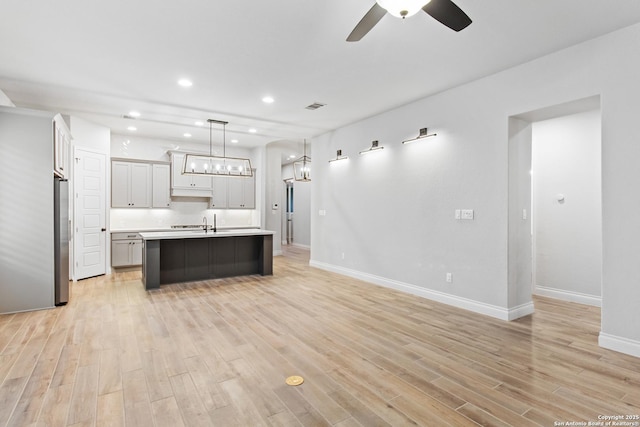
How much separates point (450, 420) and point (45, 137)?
548 centimetres

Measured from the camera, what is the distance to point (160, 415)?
6.75 feet

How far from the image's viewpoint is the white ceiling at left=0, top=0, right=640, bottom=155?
275cm

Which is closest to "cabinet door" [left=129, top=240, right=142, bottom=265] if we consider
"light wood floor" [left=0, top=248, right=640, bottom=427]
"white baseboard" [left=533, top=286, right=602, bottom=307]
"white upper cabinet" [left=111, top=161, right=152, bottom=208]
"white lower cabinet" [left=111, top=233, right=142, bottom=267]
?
"white lower cabinet" [left=111, top=233, right=142, bottom=267]

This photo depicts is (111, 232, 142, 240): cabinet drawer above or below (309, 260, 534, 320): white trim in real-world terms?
above

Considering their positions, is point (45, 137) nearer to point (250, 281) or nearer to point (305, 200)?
point (250, 281)

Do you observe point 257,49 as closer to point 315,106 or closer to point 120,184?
point 315,106

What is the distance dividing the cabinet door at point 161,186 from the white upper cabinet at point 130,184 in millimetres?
121

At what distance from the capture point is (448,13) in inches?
83.8

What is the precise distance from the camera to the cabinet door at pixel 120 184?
277 inches

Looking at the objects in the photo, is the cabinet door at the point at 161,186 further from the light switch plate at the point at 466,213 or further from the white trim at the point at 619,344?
the white trim at the point at 619,344

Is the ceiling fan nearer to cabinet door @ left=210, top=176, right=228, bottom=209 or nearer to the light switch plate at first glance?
the light switch plate

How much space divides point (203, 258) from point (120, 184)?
9.45ft

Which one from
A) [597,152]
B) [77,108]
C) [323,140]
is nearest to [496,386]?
[597,152]

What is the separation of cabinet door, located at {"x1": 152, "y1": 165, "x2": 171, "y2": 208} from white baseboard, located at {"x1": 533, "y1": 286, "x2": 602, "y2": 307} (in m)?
7.72
